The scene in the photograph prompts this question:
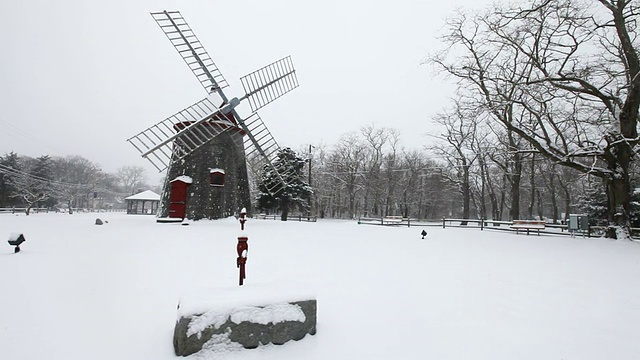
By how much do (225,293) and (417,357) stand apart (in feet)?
7.32

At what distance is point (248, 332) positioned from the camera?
3322 millimetres

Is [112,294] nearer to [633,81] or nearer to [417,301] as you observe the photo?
[417,301]

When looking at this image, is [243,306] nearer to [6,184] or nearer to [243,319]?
[243,319]

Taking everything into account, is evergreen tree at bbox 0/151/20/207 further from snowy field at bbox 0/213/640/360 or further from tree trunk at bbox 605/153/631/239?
tree trunk at bbox 605/153/631/239

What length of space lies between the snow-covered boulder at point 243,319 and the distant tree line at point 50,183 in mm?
34834

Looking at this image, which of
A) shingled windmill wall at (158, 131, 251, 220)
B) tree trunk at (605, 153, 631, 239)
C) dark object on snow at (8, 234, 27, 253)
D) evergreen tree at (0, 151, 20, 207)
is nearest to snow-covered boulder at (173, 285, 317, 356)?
dark object on snow at (8, 234, 27, 253)

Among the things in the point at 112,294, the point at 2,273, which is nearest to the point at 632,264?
the point at 112,294

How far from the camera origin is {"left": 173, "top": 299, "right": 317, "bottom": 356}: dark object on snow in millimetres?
3119

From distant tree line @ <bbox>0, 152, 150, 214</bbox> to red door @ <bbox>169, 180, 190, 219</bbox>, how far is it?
20.6 meters

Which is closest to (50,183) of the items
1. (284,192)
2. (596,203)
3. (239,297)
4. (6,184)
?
(6,184)

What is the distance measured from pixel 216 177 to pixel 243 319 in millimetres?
15901

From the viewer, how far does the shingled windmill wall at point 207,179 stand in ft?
57.3

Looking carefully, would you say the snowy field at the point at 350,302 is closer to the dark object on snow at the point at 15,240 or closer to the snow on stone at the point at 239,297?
the snow on stone at the point at 239,297

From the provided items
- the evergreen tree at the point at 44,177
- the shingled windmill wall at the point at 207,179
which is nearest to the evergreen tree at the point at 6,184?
the evergreen tree at the point at 44,177
